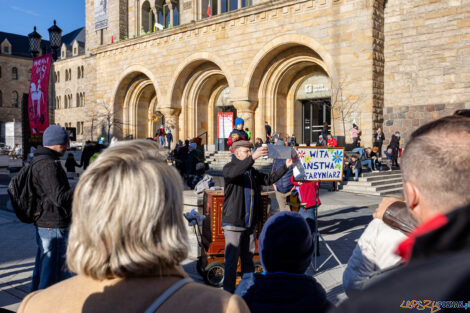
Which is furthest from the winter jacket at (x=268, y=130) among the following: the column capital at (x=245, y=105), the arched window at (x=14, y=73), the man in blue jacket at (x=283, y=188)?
the arched window at (x=14, y=73)

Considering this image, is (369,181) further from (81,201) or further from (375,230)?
(81,201)

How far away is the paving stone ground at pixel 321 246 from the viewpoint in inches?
206

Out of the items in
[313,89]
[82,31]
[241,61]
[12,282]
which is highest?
[82,31]

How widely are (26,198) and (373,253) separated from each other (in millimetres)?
3461

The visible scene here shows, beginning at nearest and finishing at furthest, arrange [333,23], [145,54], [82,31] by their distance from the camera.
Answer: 1. [333,23]
2. [145,54]
3. [82,31]

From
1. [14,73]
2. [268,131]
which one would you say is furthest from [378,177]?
[14,73]

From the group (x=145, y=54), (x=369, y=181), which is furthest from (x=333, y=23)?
(x=145, y=54)

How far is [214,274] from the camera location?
18.0ft

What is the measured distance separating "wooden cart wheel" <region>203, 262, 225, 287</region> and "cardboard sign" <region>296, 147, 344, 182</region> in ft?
6.12

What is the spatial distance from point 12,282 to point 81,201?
507cm

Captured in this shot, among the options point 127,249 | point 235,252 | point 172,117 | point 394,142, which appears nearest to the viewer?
point 127,249

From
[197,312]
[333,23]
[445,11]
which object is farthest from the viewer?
[333,23]

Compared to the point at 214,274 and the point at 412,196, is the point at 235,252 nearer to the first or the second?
the point at 214,274

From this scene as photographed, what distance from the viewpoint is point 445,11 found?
17953 millimetres
